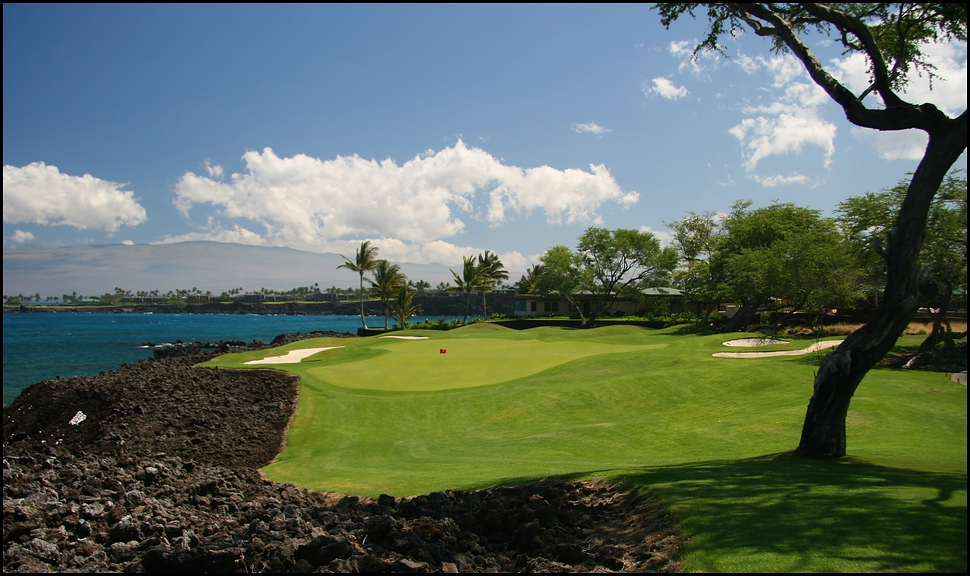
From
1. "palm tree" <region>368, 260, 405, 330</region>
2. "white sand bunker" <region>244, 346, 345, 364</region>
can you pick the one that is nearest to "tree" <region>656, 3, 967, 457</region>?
"white sand bunker" <region>244, 346, 345, 364</region>

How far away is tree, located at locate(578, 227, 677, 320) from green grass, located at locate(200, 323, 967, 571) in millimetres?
33584

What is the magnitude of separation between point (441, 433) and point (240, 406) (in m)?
8.25

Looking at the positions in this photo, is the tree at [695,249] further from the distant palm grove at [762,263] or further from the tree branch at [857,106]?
the tree branch at [857,106]

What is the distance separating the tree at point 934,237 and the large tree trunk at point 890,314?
5.57 meters

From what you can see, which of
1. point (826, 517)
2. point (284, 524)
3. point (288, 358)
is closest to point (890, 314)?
point (826, 517)

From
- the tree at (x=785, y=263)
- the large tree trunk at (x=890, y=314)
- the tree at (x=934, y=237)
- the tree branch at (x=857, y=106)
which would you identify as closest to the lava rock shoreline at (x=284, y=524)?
the large tree trunk at (x=890, y=314)

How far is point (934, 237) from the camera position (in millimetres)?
20344

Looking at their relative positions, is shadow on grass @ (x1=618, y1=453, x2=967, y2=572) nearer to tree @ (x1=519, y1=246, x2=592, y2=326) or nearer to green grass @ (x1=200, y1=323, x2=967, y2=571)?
green grass @ (x1=200, y1=323, x2=967, y2=571)

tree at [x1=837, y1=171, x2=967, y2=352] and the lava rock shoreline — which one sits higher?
tree at [x1=837, y1=171, x2=967, y2=352]

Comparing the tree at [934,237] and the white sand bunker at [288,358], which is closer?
the tree at [934,237]

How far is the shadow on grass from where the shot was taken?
14.6 feet

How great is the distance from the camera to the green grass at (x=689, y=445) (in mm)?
4973

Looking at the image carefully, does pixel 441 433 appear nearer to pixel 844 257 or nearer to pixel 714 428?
Result: pixel 714 428

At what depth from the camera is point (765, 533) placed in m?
5.14
